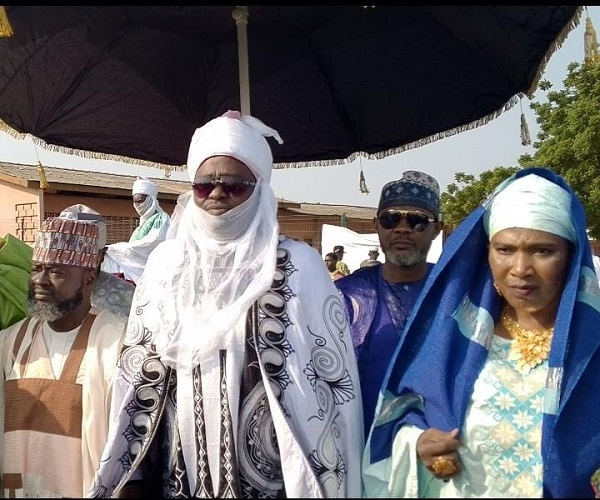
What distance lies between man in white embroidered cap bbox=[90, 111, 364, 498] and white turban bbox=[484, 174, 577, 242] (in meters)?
0.69

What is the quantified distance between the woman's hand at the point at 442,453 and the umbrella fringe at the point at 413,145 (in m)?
2.22

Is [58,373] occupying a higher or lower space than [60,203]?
lower

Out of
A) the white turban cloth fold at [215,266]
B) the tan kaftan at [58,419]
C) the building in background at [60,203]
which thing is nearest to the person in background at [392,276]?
the white turban cloth fold at [215,266]

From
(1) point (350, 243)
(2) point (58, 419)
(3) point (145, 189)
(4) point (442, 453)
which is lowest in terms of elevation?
(4) point (442, 453)

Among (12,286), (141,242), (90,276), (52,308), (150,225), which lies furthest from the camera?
(150,225)

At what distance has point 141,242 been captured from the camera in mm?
7129

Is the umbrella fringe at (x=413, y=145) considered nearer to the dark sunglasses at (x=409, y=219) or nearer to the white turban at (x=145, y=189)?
the dark sunglasses at (x=409, y=219)

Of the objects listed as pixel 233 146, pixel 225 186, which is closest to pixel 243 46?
pixel 233 146

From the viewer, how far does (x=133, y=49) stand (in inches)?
155

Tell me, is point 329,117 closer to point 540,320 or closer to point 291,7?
point 291,7

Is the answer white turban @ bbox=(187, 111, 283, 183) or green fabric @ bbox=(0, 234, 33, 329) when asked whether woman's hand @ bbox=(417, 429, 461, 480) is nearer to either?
white turban @ bbox=(187, 111, 283, 183)

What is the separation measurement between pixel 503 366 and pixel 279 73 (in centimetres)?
236

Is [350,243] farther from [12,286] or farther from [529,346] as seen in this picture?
[529,346]

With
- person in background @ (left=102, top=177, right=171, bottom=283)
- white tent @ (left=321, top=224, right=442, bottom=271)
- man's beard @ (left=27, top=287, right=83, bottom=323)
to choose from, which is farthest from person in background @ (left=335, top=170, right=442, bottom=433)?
white tent @ (left=321, top=224, right=442, bottom=271)
